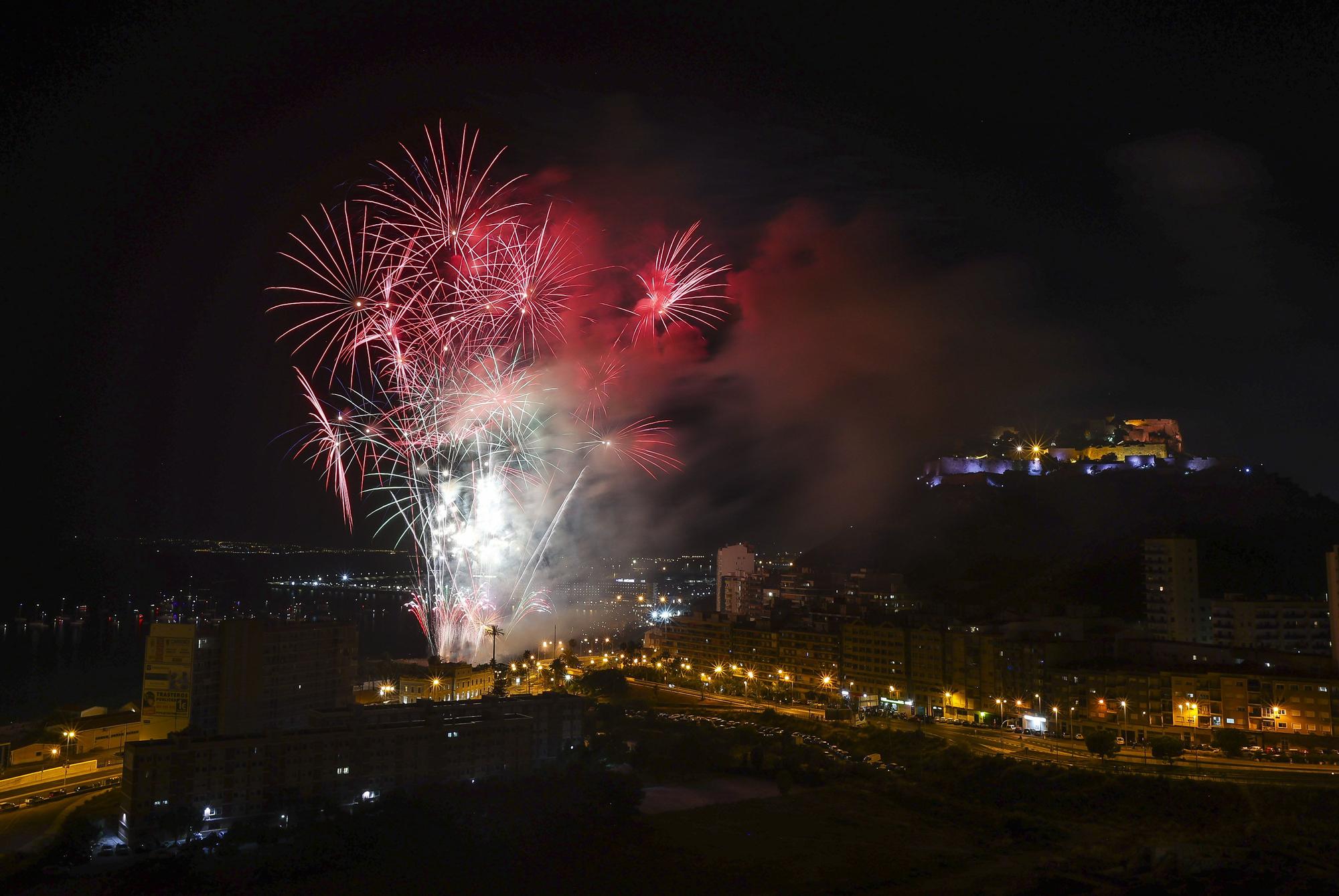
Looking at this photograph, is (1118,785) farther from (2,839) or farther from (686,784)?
(2,839)

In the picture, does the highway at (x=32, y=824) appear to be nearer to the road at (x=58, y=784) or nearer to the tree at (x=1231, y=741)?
the road at (x=58, y=784)

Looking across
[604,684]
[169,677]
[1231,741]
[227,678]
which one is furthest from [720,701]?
[169,677]

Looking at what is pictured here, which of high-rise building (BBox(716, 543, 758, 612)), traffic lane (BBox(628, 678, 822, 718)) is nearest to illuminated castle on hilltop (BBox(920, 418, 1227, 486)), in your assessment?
high-rise building (BBox(716, 543, 758, 612))

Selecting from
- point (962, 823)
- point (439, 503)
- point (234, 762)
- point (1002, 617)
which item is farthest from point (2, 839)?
point (1002, 617)

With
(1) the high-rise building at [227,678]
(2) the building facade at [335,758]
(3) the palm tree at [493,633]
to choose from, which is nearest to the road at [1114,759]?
(3) the palm tree at [493,633]

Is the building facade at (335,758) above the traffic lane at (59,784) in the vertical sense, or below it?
above

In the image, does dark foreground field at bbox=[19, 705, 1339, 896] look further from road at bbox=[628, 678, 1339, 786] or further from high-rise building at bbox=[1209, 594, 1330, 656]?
high-rise building at bbox=[1209, 594, 1330, 656]
